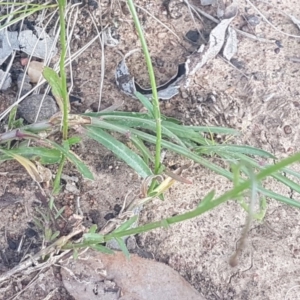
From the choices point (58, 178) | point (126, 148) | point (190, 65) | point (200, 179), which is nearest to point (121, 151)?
point (126, 148)

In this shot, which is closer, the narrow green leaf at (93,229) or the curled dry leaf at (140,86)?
the narrow green leaf at (93,229)

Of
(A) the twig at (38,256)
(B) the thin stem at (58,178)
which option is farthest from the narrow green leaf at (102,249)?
(B) the thin stem at (58,178)

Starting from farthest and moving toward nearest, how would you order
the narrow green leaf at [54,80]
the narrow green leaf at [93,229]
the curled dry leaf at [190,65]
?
1. the curled dry leaf at [190,65]
2. the narrow green leaf at [93,229]
3. the narrow green leaf at [54,80]

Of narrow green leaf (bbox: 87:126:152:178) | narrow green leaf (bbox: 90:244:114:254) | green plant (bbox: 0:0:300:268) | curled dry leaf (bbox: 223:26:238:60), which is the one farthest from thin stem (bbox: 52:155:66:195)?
curled dry leaf (bbox: 223:26:238:60)

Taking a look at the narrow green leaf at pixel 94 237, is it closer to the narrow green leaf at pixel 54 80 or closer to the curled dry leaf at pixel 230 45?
the narrow green leaf at pixel 54 80

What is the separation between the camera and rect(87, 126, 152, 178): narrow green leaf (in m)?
1.51

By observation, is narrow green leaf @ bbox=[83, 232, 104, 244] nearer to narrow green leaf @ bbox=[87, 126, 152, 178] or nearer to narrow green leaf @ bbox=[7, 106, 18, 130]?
narrow green leaf @ bbox=[87, 126, 152, 178]

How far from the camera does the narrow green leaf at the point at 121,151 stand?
151 cm

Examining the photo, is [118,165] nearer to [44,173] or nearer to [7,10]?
[44,173]

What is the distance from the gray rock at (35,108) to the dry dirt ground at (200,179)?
0.09m

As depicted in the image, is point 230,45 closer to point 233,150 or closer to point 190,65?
point 190,65

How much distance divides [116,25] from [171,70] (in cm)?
24

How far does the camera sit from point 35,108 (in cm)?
171

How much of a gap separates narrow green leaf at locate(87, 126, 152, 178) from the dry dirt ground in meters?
0.18
